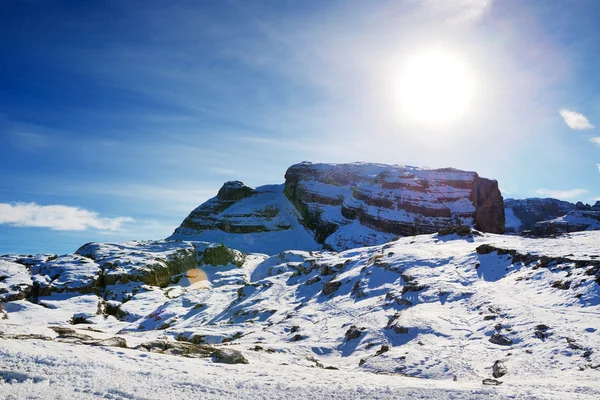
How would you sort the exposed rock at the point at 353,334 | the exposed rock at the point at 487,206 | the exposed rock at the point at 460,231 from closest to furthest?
the exposed rock at the point at 353,334 < the exposed rock at the point at 460,231 < the exposed rock at the point at 487,206

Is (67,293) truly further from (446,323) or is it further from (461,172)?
(461,172)

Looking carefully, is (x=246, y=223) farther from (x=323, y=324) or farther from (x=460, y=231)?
(x=323, y=324)

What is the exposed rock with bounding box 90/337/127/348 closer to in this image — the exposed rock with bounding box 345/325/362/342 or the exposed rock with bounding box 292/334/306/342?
the exposed rock with bounding box 292/334/306/342

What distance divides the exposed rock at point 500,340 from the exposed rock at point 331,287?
21.0 m

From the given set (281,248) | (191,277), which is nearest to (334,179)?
(281,248)

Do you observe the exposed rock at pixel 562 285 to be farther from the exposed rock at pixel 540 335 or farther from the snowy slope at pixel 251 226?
the snowy slope at pixel 251 226

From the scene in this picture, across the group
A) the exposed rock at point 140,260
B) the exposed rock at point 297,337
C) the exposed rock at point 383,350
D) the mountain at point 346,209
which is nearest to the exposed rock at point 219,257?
the exposed rock at point 140,260

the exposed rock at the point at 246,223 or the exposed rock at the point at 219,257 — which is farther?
the exposed rock at the point at 246,223

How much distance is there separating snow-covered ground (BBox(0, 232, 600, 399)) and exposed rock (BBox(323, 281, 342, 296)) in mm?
134

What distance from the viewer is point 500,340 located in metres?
23.8

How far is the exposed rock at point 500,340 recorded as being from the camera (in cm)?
2353

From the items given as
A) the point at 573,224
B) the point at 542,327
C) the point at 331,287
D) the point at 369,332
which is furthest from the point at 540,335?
the point at 573,224

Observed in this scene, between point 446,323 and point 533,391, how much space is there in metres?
13.8

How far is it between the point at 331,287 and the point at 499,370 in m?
25.2
